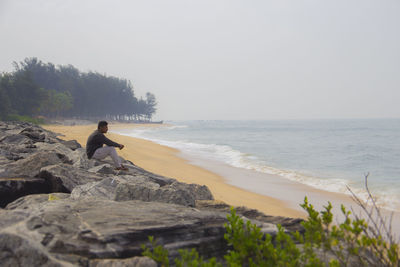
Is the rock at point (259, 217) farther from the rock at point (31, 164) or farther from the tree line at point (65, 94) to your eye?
the tree line at point (65, 94)

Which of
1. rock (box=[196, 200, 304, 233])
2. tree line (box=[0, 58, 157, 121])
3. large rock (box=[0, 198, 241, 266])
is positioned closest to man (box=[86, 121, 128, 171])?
rock (box=[196, 200, 304, 233])

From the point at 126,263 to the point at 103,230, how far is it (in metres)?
0.47

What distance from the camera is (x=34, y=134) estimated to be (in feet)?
45.0

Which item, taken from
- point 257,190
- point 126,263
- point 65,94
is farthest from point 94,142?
point 65,94

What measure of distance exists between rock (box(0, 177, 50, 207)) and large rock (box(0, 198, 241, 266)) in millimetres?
2171

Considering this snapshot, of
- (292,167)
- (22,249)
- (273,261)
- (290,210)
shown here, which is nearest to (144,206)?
(22,249)

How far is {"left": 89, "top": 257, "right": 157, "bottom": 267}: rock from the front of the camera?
2400mm

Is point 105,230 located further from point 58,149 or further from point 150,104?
point 150,104

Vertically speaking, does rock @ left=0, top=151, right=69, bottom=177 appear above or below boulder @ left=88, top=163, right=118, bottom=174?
above

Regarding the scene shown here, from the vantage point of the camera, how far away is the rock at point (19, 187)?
4934 mm

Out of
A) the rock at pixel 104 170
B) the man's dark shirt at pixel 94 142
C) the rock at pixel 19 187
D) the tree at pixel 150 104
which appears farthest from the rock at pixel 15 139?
the tree at pixel 150 104

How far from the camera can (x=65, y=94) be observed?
80188 millimetres

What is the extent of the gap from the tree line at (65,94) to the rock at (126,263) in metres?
54.1

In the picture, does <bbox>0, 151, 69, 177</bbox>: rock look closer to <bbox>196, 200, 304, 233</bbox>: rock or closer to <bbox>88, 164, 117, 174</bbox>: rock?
<bbox>88, 164, 117, 174</bbox>: rock
